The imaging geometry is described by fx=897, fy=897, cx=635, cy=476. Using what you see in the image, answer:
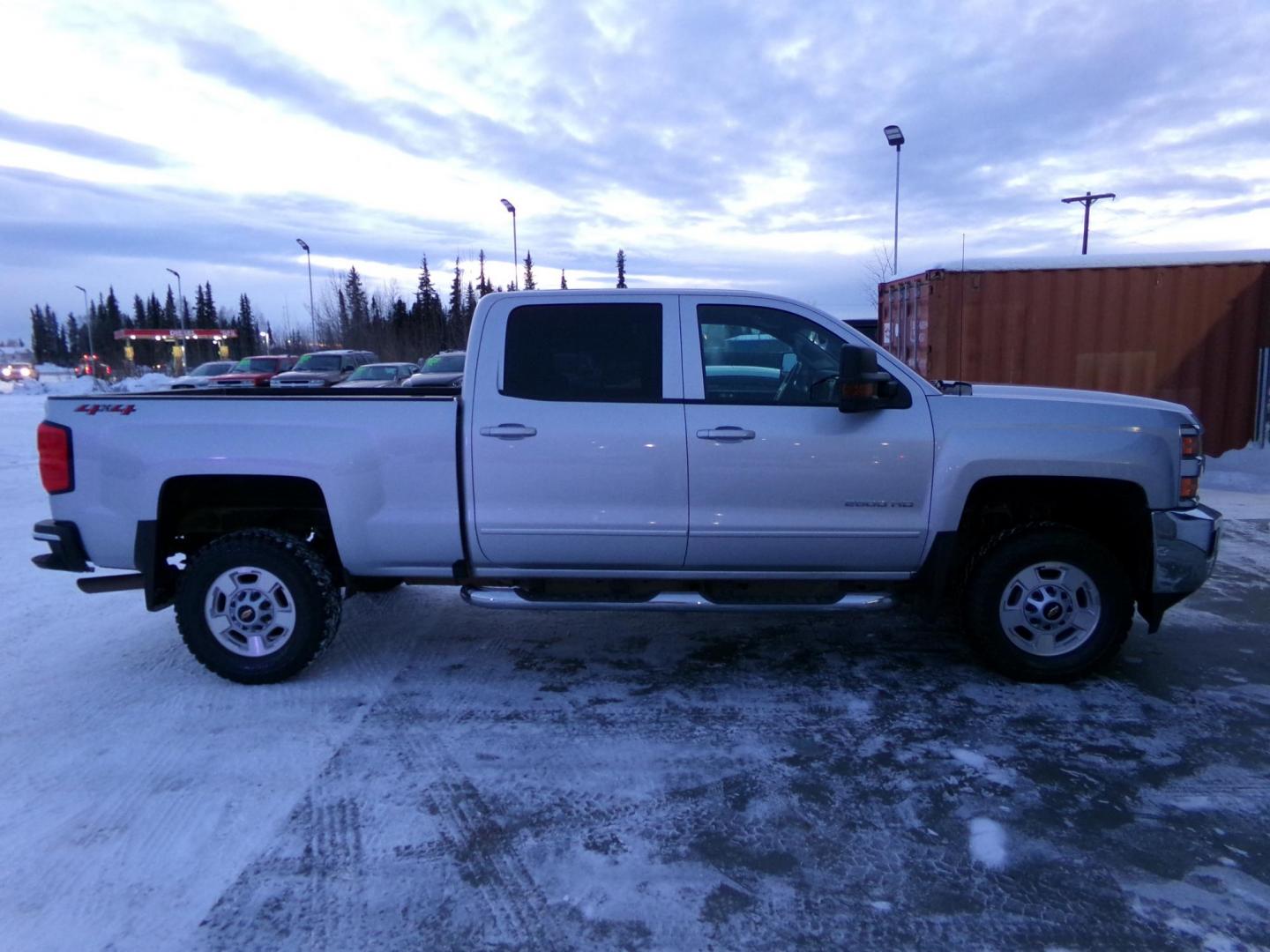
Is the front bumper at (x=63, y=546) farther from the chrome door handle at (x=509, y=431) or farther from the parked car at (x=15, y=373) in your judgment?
the parked car at (x=15, y=373)

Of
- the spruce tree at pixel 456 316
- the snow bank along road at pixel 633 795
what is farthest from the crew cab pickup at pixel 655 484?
the spruce tree at pixel 456 316

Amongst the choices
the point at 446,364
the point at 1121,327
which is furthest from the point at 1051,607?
the point at 446,364

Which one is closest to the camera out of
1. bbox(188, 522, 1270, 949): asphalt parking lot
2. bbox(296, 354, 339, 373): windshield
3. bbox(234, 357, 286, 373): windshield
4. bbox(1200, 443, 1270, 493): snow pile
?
bbox(188, 522, 1270, 949): asphalt parking lot

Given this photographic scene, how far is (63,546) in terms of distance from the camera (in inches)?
179

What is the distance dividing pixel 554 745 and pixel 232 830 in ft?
→ 4.30

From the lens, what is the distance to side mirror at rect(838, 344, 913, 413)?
13.6 ft

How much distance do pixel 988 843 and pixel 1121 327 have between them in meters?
9.61

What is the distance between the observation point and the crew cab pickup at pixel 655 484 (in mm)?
4406

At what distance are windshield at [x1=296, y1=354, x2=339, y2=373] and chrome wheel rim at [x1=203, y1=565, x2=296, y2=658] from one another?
80.2ft

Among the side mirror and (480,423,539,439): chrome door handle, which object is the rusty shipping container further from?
(480,423,539,439): chrome door handle

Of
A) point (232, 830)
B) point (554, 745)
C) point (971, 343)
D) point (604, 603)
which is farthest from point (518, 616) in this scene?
point (971, 343)

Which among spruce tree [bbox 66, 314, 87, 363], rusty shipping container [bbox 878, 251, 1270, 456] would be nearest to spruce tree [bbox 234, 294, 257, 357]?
spruce tree [bbox 66, 314, 87, 363]

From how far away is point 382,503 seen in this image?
453 cm

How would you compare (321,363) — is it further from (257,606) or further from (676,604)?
(676,604)
